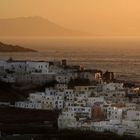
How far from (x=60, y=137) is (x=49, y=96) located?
8.28 m

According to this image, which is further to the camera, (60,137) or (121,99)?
(121,99)

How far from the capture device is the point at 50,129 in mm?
32812

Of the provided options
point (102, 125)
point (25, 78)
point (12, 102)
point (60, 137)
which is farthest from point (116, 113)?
point (25, 78)

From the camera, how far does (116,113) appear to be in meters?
34.4

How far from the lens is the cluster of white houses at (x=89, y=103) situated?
3278 cm

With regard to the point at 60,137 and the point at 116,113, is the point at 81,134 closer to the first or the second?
the point at 60,137

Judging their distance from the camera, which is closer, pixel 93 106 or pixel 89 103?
pixel 93 106

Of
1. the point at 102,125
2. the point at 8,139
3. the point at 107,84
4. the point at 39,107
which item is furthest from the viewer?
the point at 107,84

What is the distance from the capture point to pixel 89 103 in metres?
36.8

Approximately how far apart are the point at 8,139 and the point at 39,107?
887 cm

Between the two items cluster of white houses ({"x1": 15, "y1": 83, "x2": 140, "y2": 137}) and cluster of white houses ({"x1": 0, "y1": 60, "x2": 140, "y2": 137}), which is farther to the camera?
cluster of white houses ({"x1": 0, "y1": 60, "x2": 140, "y2": 137})

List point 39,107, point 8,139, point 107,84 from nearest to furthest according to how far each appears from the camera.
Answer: point 8,139 < point 39,107 < point 107,84

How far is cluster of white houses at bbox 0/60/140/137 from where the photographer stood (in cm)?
3278

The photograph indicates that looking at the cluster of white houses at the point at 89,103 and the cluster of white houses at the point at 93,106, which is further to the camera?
the cluster of white houses at the point at 89,103
